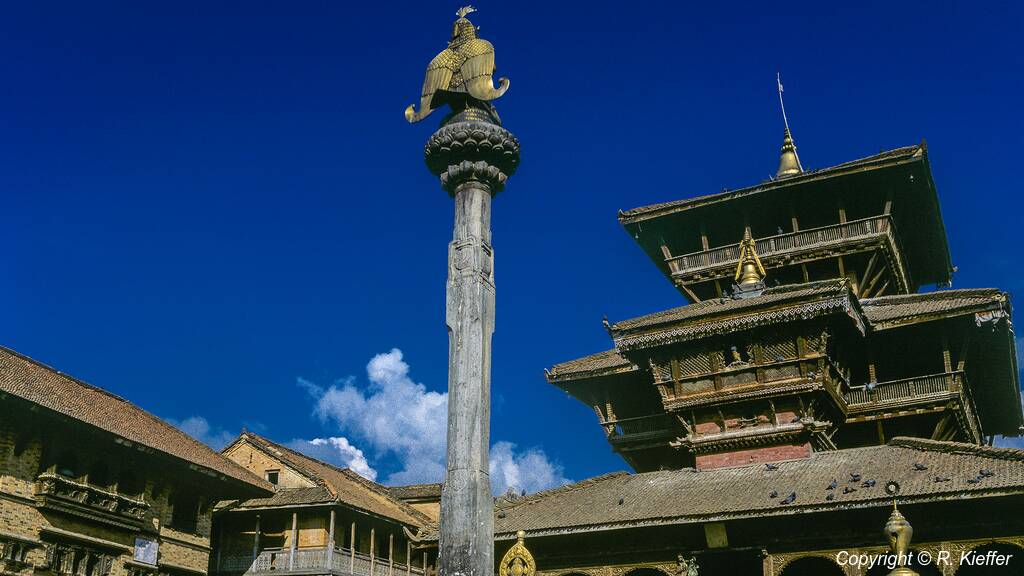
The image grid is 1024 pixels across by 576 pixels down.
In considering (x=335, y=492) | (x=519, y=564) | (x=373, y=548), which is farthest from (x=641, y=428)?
(x=373, y=548)

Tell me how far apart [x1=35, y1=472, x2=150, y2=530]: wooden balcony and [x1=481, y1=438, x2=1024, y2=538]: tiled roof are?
12.5m

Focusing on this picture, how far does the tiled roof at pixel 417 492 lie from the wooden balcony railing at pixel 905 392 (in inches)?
1194

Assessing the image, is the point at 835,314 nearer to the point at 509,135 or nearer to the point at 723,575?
the point at 723,575

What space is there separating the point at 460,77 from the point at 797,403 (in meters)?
15.3

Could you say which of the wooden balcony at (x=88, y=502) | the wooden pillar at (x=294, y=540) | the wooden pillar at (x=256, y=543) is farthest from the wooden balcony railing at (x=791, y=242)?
the wooden pillar at (x=256, y=543)

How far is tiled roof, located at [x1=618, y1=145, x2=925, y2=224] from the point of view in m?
30.6

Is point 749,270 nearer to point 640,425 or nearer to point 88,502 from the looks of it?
point 640,425

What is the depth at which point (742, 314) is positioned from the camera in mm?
26297

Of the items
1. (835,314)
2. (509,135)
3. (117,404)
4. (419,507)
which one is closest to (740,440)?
(835,314)

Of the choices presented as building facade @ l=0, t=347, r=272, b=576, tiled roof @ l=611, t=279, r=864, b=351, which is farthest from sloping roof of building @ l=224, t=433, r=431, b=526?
tiled roof @ l=611, t=279, r=864, b=351

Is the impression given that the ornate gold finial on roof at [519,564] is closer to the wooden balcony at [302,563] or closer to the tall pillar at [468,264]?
the tall pillar at [468,264]

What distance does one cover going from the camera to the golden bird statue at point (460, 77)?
13820 millimetres

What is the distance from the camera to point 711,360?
26922 millimetres

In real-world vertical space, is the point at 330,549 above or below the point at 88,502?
above
